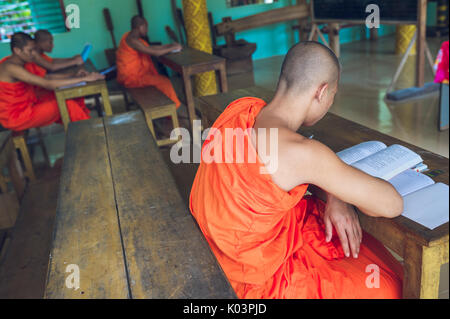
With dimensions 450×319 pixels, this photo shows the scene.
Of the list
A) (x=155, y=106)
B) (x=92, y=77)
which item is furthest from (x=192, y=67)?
(x=92, y=77)

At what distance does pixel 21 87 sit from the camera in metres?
3.95

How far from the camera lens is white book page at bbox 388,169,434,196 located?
1.31 meters

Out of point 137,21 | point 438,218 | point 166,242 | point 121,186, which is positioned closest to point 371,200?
point 438,218

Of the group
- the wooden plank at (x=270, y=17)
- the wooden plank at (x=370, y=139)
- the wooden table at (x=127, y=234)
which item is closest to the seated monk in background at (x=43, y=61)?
the wooden table at (x=127, y=234)

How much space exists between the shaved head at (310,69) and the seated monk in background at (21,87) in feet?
9.93

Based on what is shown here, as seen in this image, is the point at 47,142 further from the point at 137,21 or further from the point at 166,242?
the point at 166,242

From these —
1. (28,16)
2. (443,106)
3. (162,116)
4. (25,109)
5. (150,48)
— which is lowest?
(443,106)

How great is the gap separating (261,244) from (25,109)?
345 cm

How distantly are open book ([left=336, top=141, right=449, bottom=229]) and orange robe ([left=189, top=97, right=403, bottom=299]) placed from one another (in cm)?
30

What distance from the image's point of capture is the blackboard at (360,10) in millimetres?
4672

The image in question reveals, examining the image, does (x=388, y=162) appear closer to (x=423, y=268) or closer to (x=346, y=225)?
(x=346, y=225)

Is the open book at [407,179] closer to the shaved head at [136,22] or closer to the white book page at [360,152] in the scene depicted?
the white book page at [360,152]

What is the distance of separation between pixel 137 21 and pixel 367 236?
4078 millimetres

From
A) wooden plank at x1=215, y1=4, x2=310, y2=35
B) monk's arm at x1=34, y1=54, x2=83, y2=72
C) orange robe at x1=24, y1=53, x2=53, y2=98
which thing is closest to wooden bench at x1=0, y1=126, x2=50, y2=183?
orange robe at x1=24, y1=53, x2=53, y2=98
